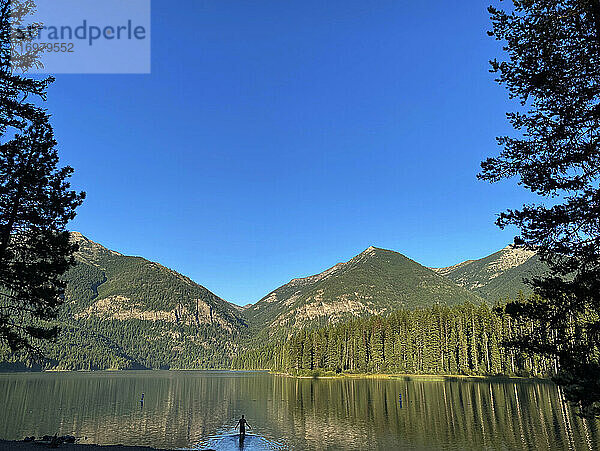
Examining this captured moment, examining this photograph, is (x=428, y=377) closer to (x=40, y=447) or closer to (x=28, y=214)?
(x=40, y=447)

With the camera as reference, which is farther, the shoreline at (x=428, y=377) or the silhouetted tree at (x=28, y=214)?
the shoreline at (x=428, y=377)

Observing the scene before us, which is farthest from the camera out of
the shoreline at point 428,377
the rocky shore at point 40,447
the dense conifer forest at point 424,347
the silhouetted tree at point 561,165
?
the dense conifer forest at point 424,347

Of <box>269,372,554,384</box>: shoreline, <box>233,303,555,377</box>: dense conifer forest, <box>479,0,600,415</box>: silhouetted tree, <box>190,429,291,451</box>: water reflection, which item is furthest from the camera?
<box>233,303,555,377</box>: dense conifer forest

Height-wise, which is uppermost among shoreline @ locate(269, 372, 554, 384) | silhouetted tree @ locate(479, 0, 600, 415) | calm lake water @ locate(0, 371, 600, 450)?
silhouetted tree @ locate(479, 0, 600, 415)

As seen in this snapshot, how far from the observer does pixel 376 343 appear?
493ft

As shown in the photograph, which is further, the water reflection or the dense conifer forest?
the dense conifer forest

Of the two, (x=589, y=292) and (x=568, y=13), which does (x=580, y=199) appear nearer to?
(x=589, y=292)

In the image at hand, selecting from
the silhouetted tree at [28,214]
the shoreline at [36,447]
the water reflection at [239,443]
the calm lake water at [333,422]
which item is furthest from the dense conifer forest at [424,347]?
the silhouetted tree at [28,214]

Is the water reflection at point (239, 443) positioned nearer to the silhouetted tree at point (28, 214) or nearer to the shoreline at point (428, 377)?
the silhouetted tree at point (28, 214)

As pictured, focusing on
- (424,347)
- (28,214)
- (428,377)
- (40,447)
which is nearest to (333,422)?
(40,447)

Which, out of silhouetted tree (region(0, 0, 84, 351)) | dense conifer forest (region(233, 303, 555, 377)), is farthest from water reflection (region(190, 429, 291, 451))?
dense conifer forest (region(233, 303, 555, 377))

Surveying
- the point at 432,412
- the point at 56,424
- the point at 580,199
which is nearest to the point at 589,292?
the point at 580,199

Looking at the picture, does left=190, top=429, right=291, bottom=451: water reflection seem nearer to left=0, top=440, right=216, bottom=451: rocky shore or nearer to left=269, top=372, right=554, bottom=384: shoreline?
left=0, top=440, right=216, bottom=451: rocky shore

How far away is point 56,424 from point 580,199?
2565 inches
